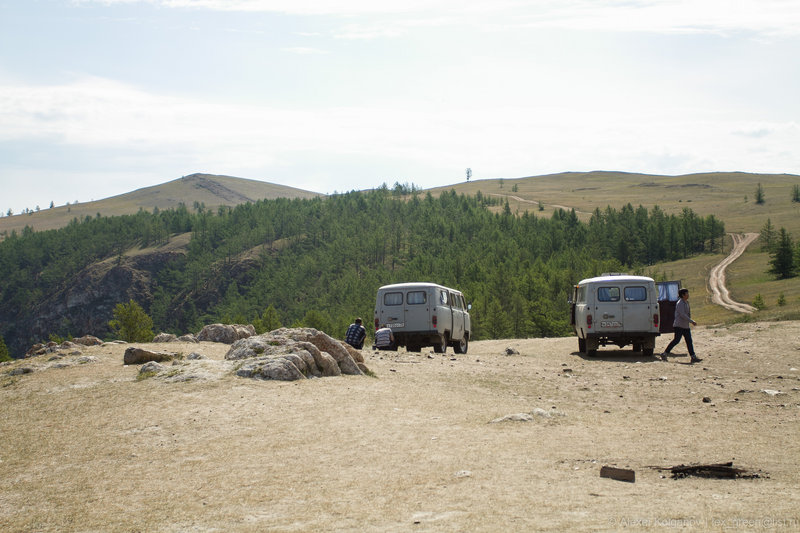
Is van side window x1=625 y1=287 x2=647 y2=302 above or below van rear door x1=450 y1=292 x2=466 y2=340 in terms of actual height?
above

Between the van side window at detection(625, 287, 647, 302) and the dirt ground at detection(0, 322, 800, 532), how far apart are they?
6570 mm

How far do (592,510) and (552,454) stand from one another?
251 cm

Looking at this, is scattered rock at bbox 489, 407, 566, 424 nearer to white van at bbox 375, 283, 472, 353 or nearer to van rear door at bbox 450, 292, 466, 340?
white van at bbox 375, 283, 472, 353

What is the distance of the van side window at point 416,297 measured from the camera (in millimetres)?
23480

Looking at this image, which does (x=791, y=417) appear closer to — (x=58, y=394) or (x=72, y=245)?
(x=58, y=394)

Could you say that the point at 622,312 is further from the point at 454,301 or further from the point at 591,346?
the point at 454,301

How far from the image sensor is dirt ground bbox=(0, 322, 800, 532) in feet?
19.6

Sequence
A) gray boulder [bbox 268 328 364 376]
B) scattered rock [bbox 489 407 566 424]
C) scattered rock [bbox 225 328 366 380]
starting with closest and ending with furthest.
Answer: scattered rock [bbox 489 407 566 424] → scattered rock [bbox 225 328 366 380] → gray boulder [bbox 268 328 364 376]

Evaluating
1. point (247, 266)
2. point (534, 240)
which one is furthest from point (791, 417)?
point (247, 266)

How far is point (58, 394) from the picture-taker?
12.6 meters

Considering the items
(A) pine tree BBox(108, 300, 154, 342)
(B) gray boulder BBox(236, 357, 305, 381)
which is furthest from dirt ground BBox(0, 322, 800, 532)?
(A) pine tree BBox(108, 300, 154, 342)

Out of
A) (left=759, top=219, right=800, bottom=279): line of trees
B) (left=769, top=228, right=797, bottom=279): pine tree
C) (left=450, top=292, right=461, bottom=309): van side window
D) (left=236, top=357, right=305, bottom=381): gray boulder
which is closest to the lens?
(left=236, top=357, right=305, bottom=381): gray boulder

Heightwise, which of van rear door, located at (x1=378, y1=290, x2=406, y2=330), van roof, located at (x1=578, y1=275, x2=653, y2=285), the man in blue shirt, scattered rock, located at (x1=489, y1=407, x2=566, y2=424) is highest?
van roof, located at (x1=578, y1=275, x2=653, y2=285)

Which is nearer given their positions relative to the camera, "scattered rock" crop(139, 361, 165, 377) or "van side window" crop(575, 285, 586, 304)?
"scattered rock" crop(139, 361, 165, 377)
